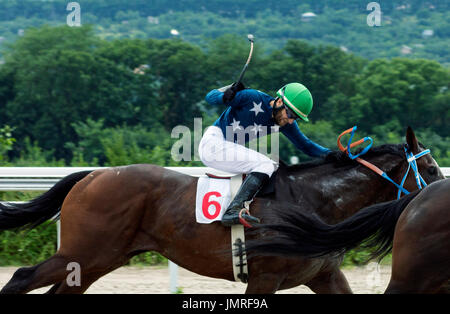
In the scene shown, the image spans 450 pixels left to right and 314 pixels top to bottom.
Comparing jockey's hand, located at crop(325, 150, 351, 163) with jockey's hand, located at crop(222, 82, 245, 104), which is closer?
jockey's hand, located at crop(222, 82, 245, 104)

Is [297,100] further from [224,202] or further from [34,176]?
[34,176]

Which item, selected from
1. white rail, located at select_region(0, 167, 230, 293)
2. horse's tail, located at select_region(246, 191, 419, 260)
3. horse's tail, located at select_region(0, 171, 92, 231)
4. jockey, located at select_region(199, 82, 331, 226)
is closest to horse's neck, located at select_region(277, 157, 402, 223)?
jockey, located at select_region(199, 82, 331, 226)

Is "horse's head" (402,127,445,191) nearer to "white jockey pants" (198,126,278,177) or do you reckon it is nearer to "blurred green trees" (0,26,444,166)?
"white jockey pants" (198,126,278,177)

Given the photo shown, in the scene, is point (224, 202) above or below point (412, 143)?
below

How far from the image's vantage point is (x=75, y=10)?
6.04 meters

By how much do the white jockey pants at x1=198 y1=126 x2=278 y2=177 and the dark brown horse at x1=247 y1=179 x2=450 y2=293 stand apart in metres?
0.47

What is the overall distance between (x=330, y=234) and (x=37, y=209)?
6.98 feet

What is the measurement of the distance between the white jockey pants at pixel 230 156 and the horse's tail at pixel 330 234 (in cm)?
47

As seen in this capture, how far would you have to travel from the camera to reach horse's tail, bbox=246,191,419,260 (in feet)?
11.8

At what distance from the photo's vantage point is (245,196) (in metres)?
4.11

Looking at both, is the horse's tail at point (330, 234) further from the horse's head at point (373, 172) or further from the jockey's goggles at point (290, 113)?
the jockey's goggles at point (290, 113)

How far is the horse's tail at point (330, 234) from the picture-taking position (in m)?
3.60

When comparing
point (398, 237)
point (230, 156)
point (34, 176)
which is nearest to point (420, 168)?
point (398, 237)
